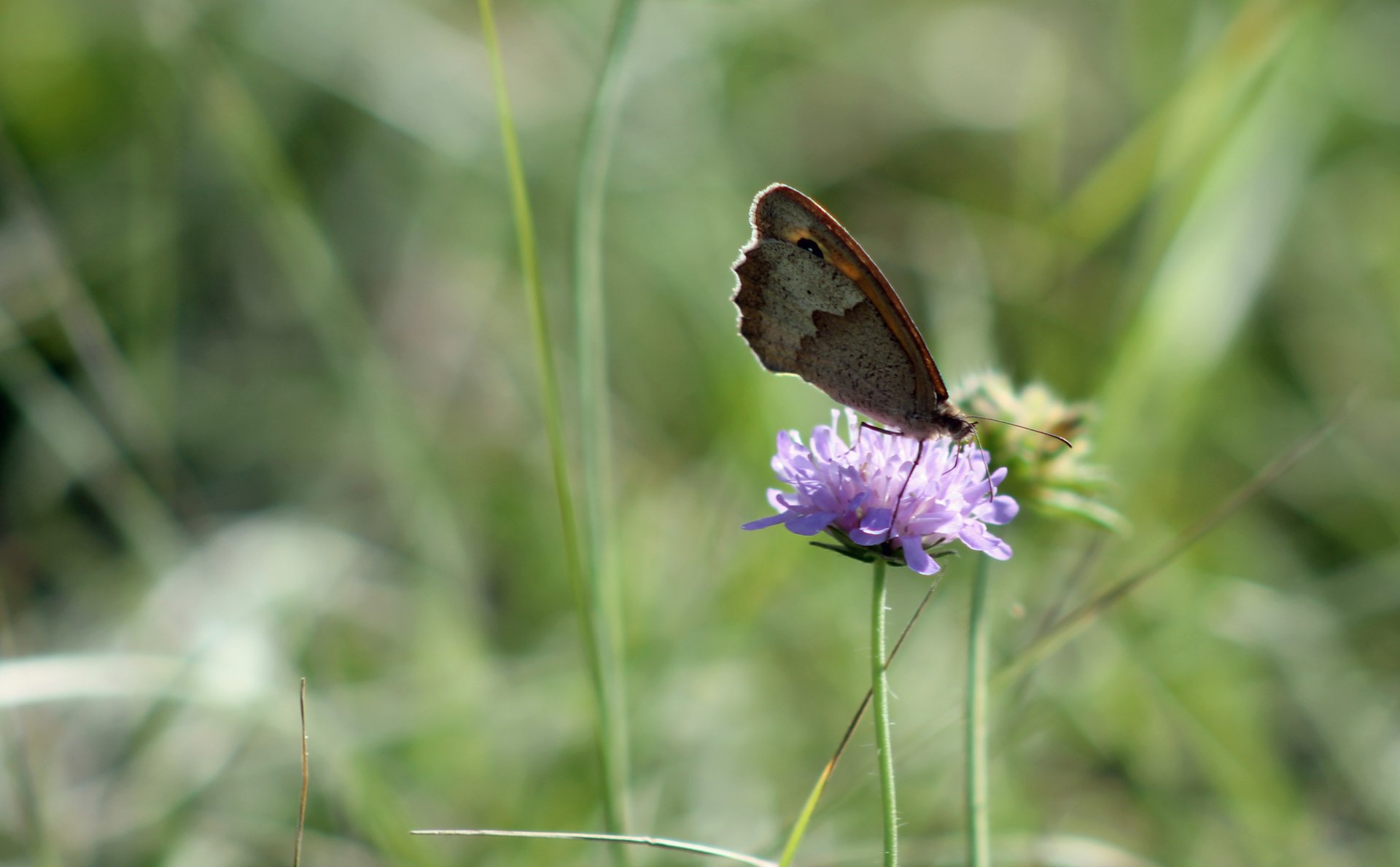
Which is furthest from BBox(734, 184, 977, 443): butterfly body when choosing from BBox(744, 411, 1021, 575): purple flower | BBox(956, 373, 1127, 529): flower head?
BBox(956, 373, 1127, 529): flower head

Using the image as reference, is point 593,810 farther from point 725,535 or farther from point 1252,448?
point 1252,448

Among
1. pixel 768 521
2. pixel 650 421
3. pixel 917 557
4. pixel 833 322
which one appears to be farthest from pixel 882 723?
pixel 650 421

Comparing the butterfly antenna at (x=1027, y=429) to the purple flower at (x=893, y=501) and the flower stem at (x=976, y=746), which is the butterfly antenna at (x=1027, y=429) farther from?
the flower stem at (x=976, y=746)

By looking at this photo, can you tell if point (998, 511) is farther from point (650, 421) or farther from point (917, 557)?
point (650, 421)

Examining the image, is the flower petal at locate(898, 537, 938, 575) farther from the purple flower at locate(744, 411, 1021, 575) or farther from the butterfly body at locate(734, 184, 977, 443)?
the butterfly body at locate(734, 184, 977, 443)

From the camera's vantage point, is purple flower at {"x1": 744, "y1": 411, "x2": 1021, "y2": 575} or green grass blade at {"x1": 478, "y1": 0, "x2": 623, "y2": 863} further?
green grass blade at {"x1": 478, "y1": 0, "x2": 623, "y2": 863}

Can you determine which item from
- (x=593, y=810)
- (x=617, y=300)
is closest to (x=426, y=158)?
(x=617, y=300)
